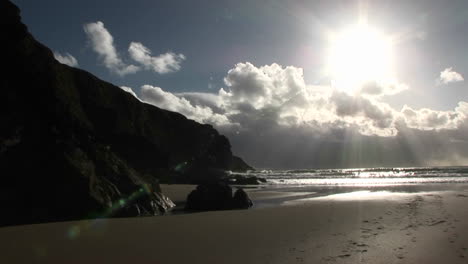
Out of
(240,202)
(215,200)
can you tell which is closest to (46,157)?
(215,200)

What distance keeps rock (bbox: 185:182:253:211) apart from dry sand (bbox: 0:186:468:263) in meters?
5.35

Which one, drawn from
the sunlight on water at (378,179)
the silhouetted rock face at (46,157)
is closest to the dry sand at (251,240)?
the silhouetted rock face at (46,157)

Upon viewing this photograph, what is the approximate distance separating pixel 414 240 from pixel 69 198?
12.7 metres

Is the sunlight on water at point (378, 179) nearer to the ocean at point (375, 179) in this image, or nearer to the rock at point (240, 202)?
the ocean at point (375, 179)

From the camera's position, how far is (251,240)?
30.9 feet

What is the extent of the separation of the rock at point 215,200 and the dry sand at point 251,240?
5351 mm

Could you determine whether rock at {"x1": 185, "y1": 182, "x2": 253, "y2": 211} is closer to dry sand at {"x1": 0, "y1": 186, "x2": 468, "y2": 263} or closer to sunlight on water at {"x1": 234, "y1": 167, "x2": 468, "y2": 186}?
dry sand at {"x1": 0, "y1": 186, "x2": 468, "y2": 263}

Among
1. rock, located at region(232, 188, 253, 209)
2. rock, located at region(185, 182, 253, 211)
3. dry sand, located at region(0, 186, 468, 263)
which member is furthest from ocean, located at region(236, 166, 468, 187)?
dry sand, located at region(0, 186, 468, 263)

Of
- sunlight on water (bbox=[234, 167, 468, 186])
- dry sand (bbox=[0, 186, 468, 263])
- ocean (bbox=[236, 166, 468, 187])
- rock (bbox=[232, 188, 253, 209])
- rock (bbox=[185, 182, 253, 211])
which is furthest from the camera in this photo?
sunlight on water (bbox=[234, 167, 468, 186])

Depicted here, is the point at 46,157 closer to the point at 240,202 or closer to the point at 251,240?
the point at 251,240

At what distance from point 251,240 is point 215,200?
1035cm

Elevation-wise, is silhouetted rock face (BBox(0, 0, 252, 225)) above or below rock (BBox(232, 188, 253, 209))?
above

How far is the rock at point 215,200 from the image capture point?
1927 cm

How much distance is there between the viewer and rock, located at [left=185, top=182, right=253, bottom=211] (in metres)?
19.3
